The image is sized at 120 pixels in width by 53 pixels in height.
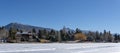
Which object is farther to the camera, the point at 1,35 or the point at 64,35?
Result: the point at 64,35

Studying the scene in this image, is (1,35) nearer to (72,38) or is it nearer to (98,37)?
(72,38)

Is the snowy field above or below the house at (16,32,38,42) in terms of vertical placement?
above

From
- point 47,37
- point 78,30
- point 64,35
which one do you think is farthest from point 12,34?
point 78,30

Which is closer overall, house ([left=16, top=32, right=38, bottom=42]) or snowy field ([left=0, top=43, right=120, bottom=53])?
snowy field ([left=0, top=43, right=120, bottom=53])

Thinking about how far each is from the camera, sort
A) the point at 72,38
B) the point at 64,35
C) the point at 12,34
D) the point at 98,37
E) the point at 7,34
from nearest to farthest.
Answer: the point at 12,34 → the point at 7,34 → the point at 64,35 → the point at 72,38 → the point at 98,37

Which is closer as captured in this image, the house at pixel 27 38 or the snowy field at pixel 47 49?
the snowy field at pixel 47 49

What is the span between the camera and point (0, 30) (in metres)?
141

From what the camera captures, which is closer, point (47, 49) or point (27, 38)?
point (47, 49)

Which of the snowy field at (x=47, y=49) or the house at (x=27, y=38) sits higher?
the snowy field at (x=47, y=49)

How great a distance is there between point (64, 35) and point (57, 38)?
19.1m

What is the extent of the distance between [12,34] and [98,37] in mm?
78854

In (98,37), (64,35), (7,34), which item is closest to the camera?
(7,34)

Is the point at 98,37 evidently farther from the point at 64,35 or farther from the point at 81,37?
the point at 64,35

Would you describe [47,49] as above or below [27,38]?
above
